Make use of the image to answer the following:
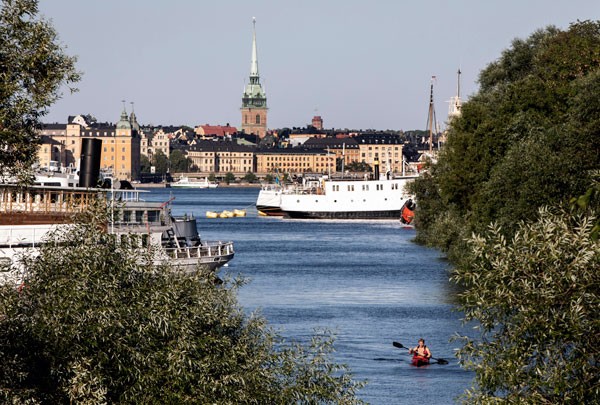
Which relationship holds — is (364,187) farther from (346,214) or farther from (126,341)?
(126,341)

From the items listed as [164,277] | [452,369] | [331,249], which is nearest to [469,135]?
[452,369]

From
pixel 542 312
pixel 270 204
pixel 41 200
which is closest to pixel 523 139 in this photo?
pixel 41 200

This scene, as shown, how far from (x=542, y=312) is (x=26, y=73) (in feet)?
19.9

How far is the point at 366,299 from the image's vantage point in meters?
44.3

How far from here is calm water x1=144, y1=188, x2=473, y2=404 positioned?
95.6ft

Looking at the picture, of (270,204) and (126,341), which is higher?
(126,341)

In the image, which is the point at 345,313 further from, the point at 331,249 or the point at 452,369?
the point at 331,249

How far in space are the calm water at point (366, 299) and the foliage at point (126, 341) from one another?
5806 millimetres

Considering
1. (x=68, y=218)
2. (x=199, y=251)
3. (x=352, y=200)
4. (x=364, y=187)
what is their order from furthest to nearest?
(x=352, y=200) < (x=364, y=187) < (x=199, y=251) < (x=68, y=218)

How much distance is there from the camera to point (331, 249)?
232 ft

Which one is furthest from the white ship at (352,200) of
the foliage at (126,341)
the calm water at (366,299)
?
the foliage at (126,341)

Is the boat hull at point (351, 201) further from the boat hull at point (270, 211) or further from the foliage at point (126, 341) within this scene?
the foliage at point (126, 341)

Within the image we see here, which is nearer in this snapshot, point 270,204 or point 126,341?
point 126,341

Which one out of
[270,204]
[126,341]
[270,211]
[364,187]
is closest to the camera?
[126,341]
